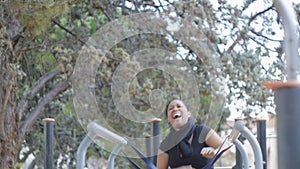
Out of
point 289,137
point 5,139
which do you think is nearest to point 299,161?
point 289,137

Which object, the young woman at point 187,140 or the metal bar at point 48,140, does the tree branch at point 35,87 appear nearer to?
the metal bar at point 48,140

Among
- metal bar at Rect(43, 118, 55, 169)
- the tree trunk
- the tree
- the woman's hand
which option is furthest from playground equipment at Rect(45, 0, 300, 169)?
the tree trunk

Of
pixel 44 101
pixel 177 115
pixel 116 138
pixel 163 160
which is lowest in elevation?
pixel 163 160

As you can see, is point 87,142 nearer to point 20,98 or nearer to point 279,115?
point 279,115

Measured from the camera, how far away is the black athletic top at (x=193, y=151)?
10.6 feet

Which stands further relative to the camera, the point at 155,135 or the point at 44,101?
the point at 44,101

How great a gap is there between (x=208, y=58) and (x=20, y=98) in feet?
8.60

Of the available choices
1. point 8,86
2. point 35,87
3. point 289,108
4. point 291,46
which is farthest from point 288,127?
point 35,87

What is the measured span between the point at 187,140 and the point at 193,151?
0.07m

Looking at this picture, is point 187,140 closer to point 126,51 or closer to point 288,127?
point 288,127

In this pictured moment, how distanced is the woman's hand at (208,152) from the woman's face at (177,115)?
0.58 feet

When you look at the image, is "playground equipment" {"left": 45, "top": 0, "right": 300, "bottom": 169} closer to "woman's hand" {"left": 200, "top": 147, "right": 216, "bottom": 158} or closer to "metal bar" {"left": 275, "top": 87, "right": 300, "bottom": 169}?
"metal bar" {"left": 275, "top": 87, "right": 300, "bottom": 169}

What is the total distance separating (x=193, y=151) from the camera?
325 cm

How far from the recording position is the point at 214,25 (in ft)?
18.8
